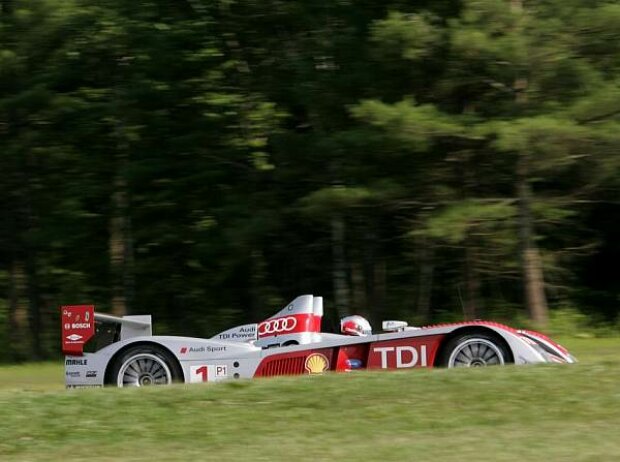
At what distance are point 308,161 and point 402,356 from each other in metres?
11.4

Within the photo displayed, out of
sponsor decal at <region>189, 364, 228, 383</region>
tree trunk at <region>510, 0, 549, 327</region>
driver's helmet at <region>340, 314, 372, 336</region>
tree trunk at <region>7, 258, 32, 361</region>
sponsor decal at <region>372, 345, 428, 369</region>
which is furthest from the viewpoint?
tree trunk at <region>7, 258, 32, 361</region>

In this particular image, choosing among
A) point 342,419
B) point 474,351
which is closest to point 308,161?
point 474,351

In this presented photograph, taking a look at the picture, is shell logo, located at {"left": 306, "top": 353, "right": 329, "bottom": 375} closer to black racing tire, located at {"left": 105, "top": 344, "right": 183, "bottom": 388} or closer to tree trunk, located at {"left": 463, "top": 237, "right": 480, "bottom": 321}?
black racing tire, located at {"left": 105, "top": 344, "right": 183, "bottom": 388}

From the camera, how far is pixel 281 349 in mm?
9672

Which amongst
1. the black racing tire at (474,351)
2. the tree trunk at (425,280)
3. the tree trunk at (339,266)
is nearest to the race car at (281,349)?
the black racing tire at (474,351)

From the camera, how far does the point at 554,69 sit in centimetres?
1772

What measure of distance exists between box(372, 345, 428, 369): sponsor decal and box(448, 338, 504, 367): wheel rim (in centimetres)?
27

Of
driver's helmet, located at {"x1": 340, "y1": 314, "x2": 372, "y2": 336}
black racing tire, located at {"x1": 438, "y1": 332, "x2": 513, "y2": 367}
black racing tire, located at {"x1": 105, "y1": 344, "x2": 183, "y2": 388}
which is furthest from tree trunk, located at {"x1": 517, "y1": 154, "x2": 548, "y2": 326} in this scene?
black racing tire, located at {"x1": 105, "y1": 344, "x2": 183, "y2": 388}

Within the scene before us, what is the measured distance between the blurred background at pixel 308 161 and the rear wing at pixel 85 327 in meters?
7.59

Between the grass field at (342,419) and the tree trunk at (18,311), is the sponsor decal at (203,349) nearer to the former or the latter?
the grass field at (342,419)

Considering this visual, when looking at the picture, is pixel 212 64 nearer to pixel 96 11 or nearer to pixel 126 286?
pixel 96 11

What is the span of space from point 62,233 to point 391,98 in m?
8.80

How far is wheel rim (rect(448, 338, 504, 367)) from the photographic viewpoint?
30.0 ft

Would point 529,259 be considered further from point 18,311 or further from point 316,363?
point 18,311
